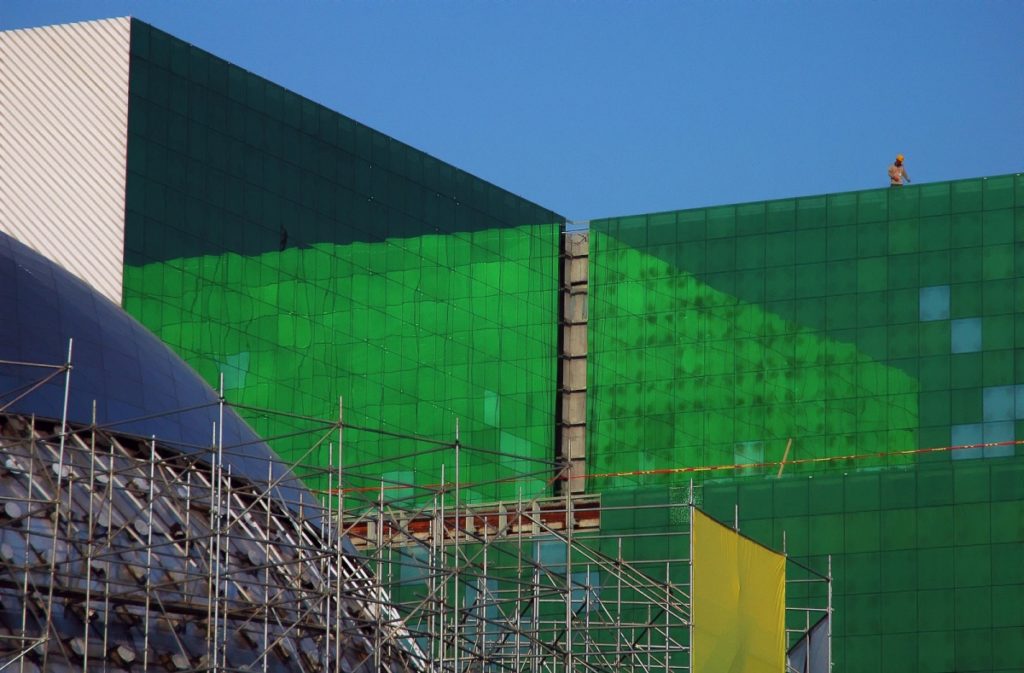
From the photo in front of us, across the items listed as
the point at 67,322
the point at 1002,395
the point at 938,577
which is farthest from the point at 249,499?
the point at 1002,395

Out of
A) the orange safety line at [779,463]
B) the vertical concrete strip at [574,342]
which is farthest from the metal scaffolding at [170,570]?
the vertical concrete strip at [574,342]

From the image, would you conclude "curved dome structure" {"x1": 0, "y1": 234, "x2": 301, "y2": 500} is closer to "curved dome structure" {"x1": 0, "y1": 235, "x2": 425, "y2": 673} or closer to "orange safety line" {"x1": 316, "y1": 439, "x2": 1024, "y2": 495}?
"curved dome structure" {"x1": 0, "y1": 235, "x2": 425, "y2": 673}

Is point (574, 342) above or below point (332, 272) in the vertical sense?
below

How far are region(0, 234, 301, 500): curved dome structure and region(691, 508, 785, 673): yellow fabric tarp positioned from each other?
24.9ft

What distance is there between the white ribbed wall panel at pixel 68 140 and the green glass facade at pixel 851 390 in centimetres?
1683

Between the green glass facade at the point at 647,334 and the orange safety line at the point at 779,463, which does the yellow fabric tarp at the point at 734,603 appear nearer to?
the green glass facade at the point at 647,334

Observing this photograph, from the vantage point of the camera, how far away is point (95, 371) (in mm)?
37844

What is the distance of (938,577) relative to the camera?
6919 cm

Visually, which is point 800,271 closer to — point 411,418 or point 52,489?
point 411,418

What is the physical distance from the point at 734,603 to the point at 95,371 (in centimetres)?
1293

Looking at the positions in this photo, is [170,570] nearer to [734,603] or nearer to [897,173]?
[734,603]

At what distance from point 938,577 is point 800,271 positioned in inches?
483

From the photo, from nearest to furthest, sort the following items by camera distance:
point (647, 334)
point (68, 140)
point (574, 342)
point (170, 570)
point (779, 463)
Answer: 1. point (170, 570)
2. point (68, 140)
3. point (779, 463)
4. point (647, 334)
5. point (574, 342)

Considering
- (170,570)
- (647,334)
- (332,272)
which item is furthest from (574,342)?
(170,570)
